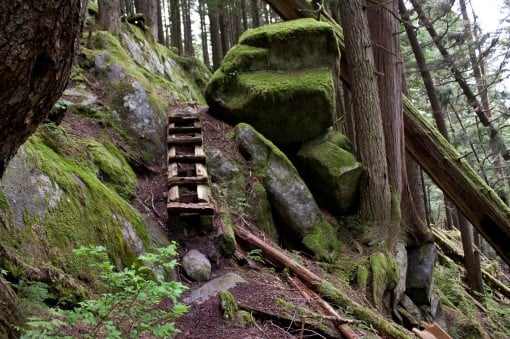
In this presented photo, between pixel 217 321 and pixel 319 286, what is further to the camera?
pixel 319 286

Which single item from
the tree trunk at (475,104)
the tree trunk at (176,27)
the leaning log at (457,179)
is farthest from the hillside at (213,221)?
the tree trunk at (176,27)

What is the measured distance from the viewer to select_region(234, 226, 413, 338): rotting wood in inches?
198

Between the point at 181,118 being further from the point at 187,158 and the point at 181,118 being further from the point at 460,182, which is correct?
the point at 460,182

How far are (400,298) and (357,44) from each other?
15.1ft

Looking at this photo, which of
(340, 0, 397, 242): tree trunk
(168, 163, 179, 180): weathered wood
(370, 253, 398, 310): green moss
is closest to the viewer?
(168, 163, 179, 180): weathered wood

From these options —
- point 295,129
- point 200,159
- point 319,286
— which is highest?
point 295,129

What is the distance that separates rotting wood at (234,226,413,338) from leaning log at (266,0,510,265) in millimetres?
3269

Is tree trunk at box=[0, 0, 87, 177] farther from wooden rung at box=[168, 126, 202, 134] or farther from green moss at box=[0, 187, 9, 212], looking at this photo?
wooden rung at box=[168, 126, 202, 134]

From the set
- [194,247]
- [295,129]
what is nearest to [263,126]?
[295,129]

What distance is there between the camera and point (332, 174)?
298 inches

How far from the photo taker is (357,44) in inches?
309

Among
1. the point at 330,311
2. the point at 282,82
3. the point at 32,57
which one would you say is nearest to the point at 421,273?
the point at 330,311

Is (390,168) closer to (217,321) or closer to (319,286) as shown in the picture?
(319,286)

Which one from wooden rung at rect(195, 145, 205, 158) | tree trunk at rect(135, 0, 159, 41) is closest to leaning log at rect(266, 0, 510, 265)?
wooden rung at rect(195, 145, 205, 158)
